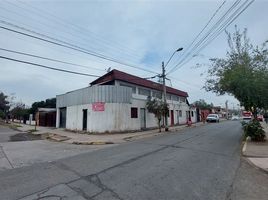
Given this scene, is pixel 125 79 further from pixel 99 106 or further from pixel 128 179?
pixel 128 179

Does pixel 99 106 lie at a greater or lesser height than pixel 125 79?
lesser

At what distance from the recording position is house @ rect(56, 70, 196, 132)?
23.1m

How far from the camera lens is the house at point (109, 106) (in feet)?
75.8

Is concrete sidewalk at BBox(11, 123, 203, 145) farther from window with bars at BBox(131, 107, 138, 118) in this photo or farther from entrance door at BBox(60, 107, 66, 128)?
entrance door at BBox(60, 107, 66, 128)

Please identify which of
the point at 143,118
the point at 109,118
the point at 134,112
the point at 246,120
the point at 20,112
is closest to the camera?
the point at 109,118

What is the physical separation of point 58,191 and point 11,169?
4070 mm

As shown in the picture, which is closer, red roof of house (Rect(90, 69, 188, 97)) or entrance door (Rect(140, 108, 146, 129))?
red roof of house (Rect(90, 69, 188, 97))

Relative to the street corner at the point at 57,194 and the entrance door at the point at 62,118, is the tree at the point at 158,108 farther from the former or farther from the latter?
the street corner at the point at 57,194

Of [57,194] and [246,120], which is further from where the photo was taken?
[246,120]

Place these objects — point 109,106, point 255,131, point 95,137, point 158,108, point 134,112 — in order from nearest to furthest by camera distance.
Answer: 1. point 255,131
2. point 95,137
3. point 109,106
4. point 158,108
5. point 134,112

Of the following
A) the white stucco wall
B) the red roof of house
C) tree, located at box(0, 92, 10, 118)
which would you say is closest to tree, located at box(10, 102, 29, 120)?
tree, located at box(0, 92, 10, 118)

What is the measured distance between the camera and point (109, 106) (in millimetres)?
23203

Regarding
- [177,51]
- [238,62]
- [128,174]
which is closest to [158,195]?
[128,174]

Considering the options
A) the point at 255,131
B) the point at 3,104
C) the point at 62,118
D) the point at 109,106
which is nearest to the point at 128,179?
the point at 255,131
